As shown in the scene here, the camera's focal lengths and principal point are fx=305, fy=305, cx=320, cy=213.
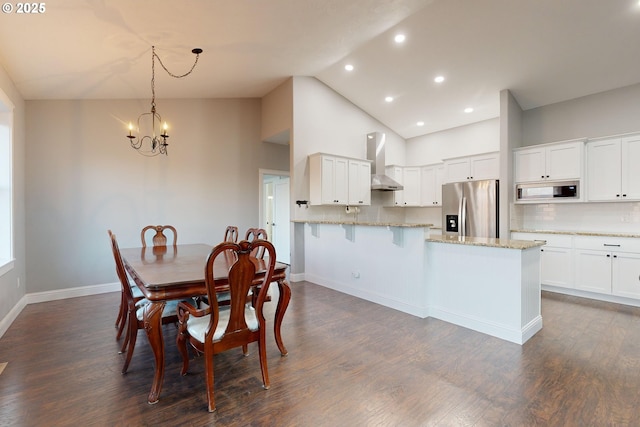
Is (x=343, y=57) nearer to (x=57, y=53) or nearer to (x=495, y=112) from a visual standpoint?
(x=495, y=112)

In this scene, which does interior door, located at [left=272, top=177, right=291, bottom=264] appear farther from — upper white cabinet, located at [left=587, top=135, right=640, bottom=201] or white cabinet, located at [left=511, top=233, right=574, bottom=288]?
upper white cabinet, located at [left=587, top=135, right=640, bottom=201]

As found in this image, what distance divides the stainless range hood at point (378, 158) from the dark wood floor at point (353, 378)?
3.29m

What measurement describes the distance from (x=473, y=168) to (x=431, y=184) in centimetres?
112

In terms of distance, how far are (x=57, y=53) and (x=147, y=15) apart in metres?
1.16

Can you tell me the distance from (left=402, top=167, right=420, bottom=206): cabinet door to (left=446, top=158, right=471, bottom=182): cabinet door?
90 centimetres

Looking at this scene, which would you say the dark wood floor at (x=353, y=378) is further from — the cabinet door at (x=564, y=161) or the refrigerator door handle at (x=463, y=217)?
the refrigerator door handle at (x=463, y=217)

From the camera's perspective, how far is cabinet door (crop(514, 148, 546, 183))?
476 centimetres

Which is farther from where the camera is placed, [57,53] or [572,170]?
[572,170]

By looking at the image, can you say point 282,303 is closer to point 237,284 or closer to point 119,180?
point 237,284

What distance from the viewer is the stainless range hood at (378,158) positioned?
612cm

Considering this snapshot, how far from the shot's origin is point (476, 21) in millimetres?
3637

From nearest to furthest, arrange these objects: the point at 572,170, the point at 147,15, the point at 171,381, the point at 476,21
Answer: the point at 171,381 < the point at 147,15 < the point at 476,21 < the point at 572,170

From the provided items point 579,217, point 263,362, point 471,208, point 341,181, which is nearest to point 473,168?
point 471,208

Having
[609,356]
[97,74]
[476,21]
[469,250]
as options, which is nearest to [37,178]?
[97,74]
